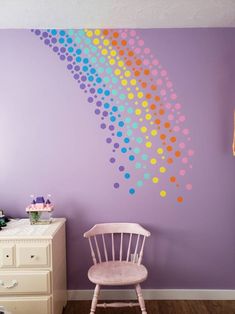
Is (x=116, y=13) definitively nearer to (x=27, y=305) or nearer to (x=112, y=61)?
(x=112, y=61)

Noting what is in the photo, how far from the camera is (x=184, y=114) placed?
2.68m

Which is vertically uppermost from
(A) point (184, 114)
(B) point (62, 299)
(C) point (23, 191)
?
(A) point (184, 114)

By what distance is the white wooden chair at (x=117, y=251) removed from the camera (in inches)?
88.1

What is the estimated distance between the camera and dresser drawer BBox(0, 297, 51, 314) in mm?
Result: 2109

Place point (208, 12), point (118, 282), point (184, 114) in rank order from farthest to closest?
point (184, 114)
point (208, 12)
point (118, 282)

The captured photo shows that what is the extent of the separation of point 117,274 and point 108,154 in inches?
40.4

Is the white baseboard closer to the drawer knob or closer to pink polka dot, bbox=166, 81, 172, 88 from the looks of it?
the drawer knob

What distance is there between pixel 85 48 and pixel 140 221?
65.2 inches

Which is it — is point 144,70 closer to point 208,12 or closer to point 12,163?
point 208,12

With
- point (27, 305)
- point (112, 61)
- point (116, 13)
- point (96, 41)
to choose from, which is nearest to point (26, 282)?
point (27, 305)

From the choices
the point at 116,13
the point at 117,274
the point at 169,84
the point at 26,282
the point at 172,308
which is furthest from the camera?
the point at 169,84

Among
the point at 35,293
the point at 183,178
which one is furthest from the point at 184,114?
the point at 35,293

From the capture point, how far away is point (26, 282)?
210 centimetres

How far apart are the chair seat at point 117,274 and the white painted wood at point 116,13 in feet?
6.77
